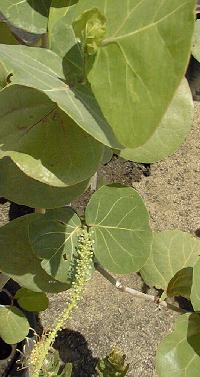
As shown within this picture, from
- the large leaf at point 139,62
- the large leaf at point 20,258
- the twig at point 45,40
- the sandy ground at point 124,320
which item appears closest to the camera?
the large leaf at point 139,62

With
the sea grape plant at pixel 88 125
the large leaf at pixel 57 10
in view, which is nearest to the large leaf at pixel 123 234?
the sea grape plant at pixel 88 125

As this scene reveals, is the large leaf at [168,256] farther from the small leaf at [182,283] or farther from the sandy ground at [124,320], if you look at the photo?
the sandy ground at [124,320]

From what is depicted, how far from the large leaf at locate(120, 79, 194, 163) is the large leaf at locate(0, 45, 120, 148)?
11 centimetres

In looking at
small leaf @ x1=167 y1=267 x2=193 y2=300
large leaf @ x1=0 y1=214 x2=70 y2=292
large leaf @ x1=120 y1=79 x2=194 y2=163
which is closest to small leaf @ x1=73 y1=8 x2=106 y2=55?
large leaf @ x1=120 y1=79 x2=194 y2=163

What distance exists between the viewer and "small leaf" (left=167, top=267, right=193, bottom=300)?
2.93 ft

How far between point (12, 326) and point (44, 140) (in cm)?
52

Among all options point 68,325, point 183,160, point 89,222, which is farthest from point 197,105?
point 89,222

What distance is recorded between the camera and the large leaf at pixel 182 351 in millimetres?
779

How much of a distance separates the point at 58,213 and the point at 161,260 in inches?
9.7

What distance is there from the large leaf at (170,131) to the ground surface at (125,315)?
34.0 inches

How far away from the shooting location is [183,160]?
1925mm

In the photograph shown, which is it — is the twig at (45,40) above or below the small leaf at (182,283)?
above

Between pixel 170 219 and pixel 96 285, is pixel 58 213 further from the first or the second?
pixel 170 219

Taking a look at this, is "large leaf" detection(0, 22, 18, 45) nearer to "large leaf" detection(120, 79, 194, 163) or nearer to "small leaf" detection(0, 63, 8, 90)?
"small leaf" detection(0, 63, 8, 90)
